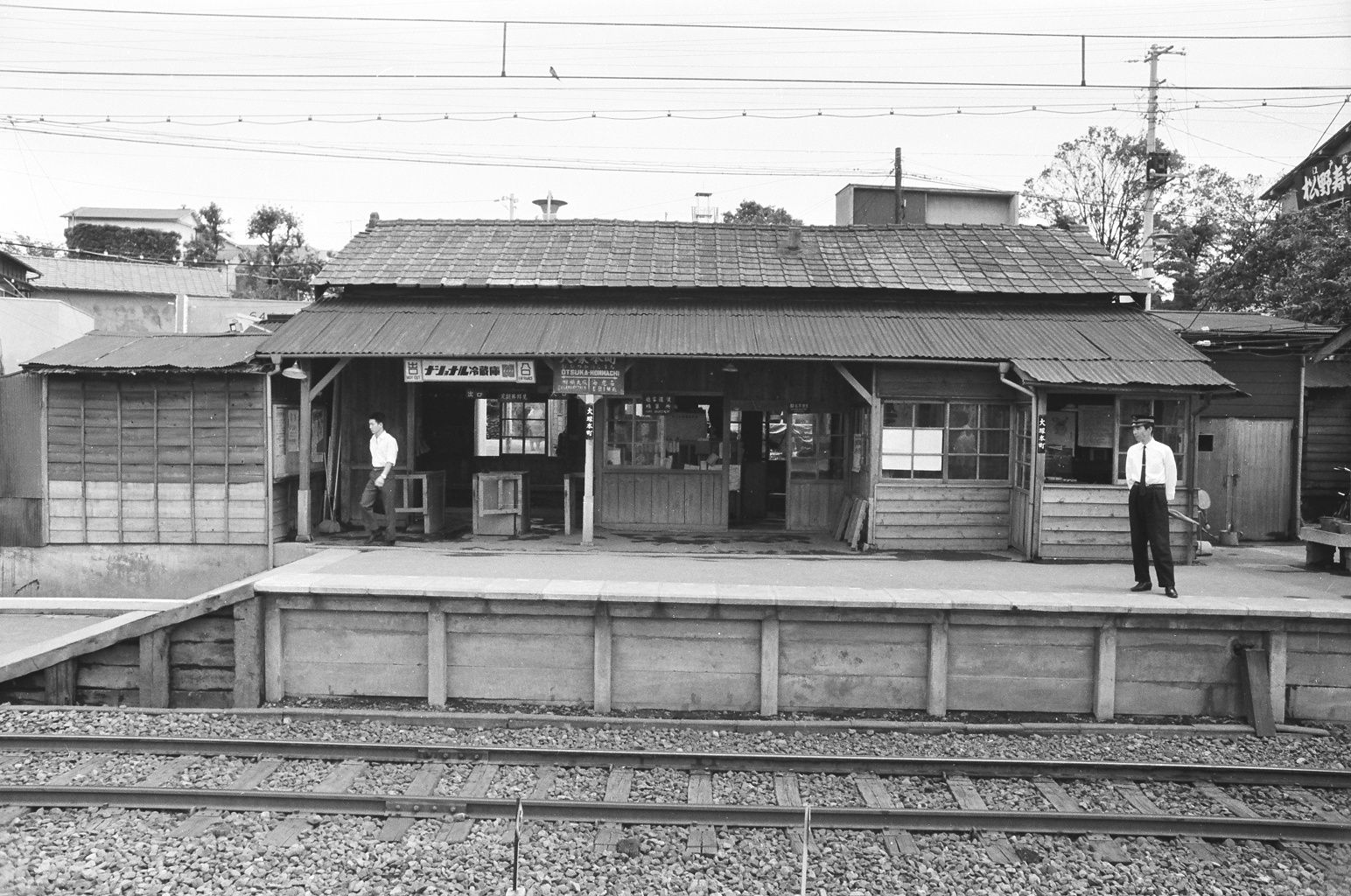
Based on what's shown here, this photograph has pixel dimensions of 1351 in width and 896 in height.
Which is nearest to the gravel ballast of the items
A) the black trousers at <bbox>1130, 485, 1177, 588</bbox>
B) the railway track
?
the railway track

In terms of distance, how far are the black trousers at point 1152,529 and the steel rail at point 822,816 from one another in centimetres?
312

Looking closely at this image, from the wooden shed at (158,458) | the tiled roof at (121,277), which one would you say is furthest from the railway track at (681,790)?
the tiled roof at (121,277)

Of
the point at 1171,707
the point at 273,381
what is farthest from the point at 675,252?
the point at 1171,707

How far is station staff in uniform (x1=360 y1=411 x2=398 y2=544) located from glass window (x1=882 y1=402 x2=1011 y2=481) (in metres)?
6.65

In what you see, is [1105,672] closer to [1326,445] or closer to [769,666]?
[769,666]

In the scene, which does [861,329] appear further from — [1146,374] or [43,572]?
[43,572]

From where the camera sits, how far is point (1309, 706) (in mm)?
8297

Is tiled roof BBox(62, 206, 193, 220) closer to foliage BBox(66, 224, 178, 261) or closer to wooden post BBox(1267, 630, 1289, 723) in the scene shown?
foliage BBox(66, 224, 178, 261)

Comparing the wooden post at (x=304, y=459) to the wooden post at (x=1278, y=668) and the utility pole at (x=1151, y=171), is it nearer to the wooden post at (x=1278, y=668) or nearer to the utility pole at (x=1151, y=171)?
the wooden post at (x=1278, y=668)

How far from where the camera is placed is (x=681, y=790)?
661 cm

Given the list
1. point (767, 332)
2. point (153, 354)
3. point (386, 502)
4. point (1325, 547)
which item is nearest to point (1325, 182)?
point (1325, 547)

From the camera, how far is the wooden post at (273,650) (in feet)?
28.1

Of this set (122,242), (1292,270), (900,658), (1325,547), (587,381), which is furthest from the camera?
(122,242)

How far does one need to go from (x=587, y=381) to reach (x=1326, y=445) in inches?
499
